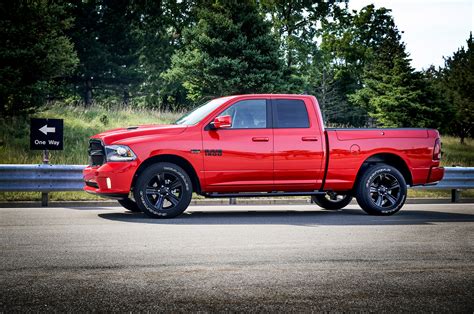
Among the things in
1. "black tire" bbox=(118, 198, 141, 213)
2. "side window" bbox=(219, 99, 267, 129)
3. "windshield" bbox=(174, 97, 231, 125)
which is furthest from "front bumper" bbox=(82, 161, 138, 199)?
"side window" bbox=(219, 99, 267, 129)

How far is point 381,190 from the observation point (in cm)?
1143

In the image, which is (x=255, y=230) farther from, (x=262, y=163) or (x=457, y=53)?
(x=457, y=53)

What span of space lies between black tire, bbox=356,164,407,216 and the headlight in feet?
13.1

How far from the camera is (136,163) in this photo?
1020 cm

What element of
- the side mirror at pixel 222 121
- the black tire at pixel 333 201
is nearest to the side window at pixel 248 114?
the side mirror at pixel 222 121

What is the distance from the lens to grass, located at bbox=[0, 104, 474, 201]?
53.8 feet

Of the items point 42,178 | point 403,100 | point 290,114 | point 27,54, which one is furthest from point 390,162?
point 403,100

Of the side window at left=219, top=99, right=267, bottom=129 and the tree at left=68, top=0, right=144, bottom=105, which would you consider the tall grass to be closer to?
the side window at left=219, top=99, right=267, bottom=129

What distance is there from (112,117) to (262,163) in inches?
748

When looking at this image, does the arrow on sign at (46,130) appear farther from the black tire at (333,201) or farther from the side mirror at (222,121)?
the black tire at (333,201)

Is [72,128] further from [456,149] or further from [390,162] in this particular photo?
[456,149]

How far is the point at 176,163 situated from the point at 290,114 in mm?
2106

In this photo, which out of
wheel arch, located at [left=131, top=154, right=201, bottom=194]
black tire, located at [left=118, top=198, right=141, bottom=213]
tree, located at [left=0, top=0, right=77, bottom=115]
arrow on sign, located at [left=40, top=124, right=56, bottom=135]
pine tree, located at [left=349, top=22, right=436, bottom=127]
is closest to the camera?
wheel arch, located at [left=131, top=154, right=201, bottom=194]

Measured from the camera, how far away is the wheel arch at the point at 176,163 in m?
10.4
